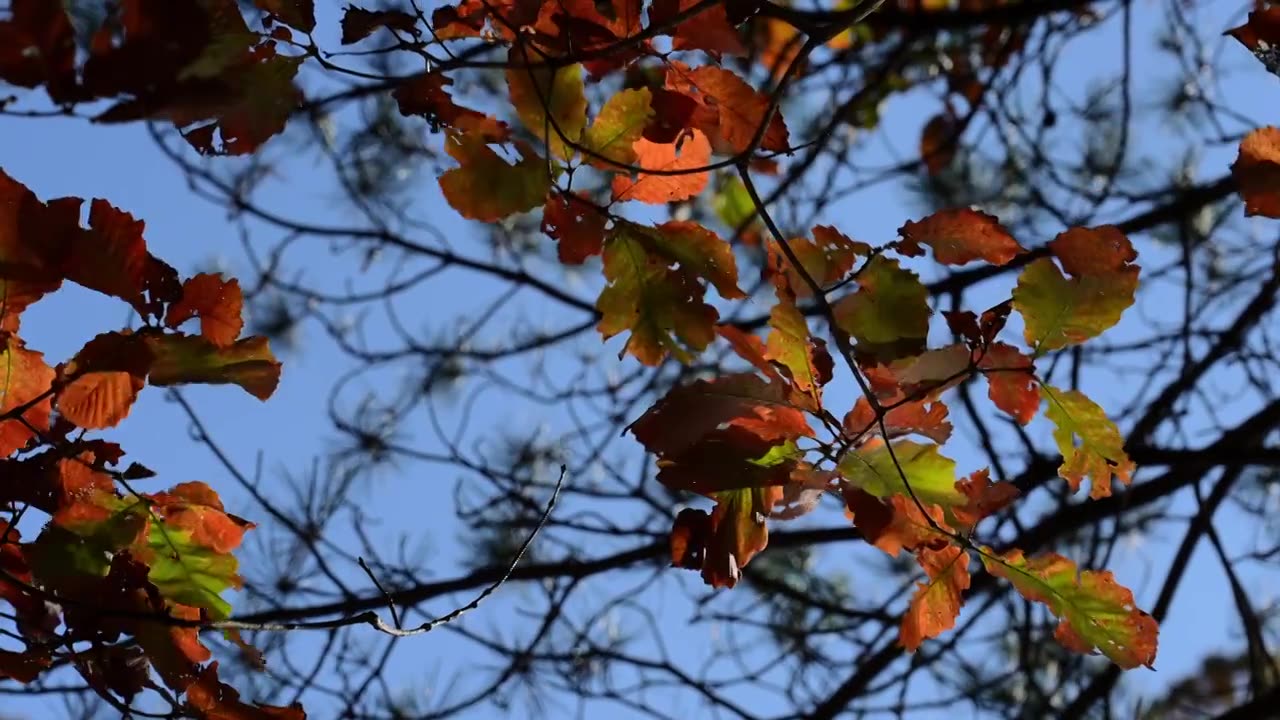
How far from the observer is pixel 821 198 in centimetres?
189

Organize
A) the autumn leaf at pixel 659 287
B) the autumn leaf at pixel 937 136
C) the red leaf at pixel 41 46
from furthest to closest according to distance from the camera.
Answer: the autumn leaf at pixel 937 136
the autumn leaf at pixel 659 287
the red leaf at pixel 41 46

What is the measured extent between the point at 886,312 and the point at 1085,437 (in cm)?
16

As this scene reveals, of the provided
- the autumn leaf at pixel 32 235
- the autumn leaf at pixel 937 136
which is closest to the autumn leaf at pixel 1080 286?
the autumn leaf at pixel 32 235

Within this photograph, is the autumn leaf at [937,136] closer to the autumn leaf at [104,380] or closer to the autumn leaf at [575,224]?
the autumn leaf at [575,224]

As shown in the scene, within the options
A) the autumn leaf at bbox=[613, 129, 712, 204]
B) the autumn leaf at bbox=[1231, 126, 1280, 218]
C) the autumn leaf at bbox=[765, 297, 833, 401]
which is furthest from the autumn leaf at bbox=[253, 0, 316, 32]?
the autumn leaf at bbox=[1231, 126, 1280, 218]

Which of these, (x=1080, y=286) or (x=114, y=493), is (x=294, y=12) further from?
(x=1080, y=286)

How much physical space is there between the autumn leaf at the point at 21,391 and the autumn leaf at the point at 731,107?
0.44 m

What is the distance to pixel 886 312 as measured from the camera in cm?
70

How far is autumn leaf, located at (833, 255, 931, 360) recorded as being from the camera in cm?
69

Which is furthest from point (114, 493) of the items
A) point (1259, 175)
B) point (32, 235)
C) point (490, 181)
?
point (1259, 175)

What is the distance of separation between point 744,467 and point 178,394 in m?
0.58

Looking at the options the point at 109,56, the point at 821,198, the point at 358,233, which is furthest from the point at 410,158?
the point at 109,56

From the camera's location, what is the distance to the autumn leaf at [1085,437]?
730 millimetres

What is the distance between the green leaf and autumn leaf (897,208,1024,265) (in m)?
0.12
